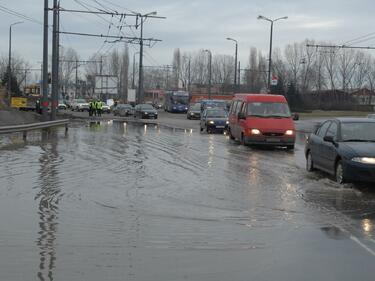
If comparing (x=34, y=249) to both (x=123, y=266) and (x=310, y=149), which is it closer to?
(x=123, y=266)

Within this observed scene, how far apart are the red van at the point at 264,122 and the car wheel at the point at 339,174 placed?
9391 mm

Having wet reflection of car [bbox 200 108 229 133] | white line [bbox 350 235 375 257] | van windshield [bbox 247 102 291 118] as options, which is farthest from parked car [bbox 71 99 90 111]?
white line [bbox 350 235 375 257]

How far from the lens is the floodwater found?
6047 millimetres

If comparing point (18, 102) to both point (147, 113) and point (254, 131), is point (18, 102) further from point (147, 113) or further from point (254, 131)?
point (254, 131)

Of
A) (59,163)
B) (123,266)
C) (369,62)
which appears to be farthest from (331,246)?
(369,62)

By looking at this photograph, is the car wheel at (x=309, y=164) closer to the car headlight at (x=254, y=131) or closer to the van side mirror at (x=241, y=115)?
the car headlight at (x=254, y=131)

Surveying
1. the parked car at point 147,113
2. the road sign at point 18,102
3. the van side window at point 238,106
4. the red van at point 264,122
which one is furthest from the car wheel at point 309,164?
the road sign at point 18,102

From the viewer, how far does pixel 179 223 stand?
823 cm

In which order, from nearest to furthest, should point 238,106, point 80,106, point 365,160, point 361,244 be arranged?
1. point 361,244
2. point 365,160
3. point 238,106
4. point 80,106

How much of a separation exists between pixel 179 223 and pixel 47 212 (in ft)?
6.68

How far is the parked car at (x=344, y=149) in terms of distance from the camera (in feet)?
37.7

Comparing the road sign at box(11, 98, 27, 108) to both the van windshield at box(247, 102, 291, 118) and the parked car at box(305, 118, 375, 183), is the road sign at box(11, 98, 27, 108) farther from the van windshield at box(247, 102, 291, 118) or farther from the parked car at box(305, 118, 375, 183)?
the parked car at box(305, 118, 375, 183)

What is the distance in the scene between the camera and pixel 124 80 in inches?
5113

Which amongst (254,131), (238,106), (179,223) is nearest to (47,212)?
(179,223)
